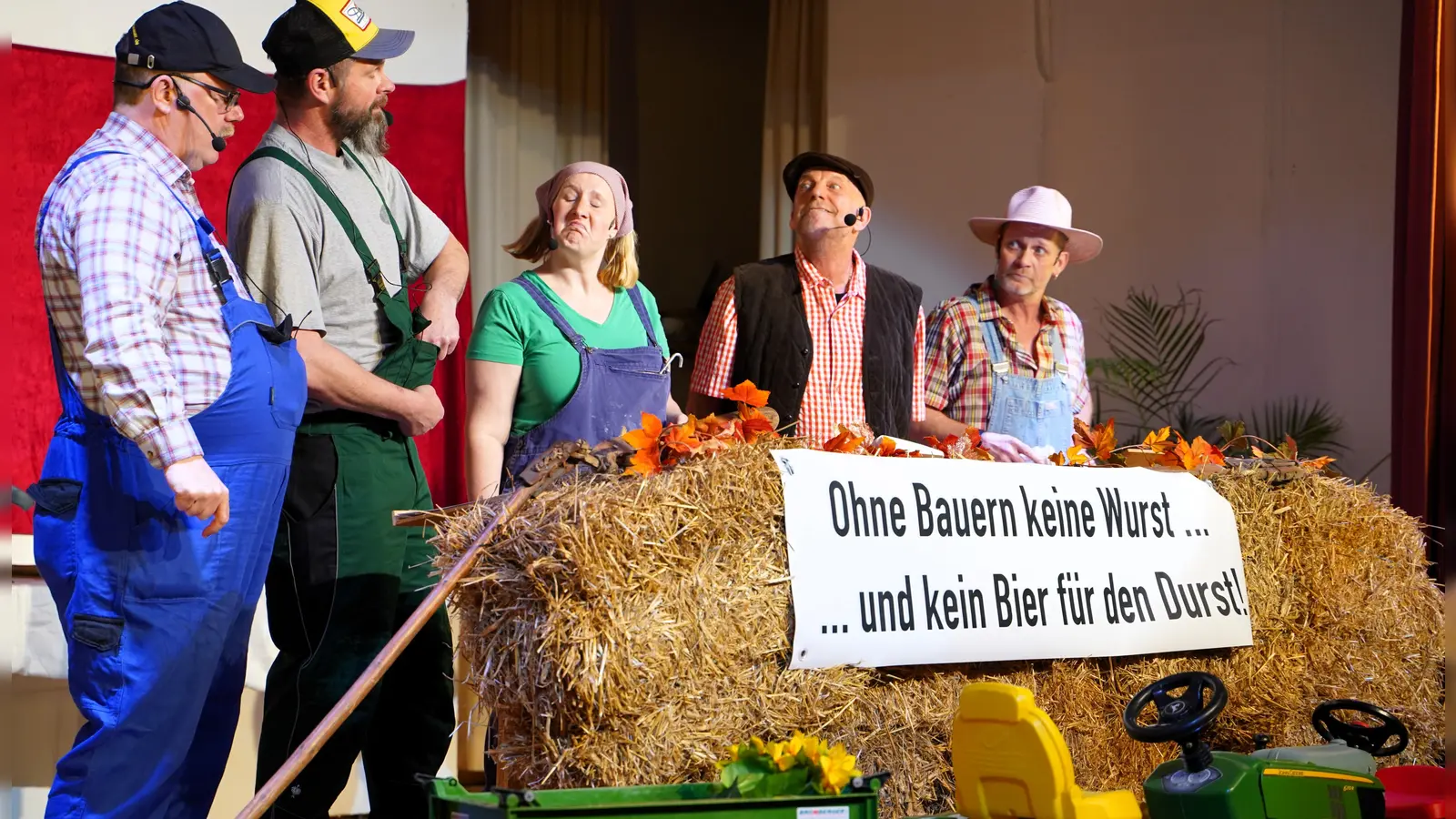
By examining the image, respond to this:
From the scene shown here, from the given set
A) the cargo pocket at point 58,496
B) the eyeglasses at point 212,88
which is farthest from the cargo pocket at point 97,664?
the eyeglasses at point 212,88

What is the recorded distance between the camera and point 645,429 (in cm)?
273

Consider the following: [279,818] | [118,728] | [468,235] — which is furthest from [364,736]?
[468,235]

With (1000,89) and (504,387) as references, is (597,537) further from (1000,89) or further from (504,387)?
(1000,89)

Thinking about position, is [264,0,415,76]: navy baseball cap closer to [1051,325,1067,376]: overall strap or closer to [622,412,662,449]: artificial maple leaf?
[622,412,662,449]: artificial maple leaf

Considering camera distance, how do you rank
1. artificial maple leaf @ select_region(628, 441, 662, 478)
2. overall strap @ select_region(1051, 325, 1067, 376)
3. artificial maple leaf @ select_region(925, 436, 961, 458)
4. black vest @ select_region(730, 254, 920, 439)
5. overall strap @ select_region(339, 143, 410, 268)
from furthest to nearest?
overall strap @ select_region(1051, 325, 1067, 376) → black vest @ select_region(730, 254, 920, 439) → artificial maple leaf @ select_region(925, 436, 961, 458) → overall strap @ select_region(339, 143, 410, 268) → artificial maple leaf @ select_region(628, 441, 662, 478)

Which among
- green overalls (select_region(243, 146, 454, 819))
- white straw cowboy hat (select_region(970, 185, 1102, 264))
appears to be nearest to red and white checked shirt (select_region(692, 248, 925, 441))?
white straw cowboy hat (select_region(970, 185, 1102, 264))

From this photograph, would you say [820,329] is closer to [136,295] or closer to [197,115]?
[197,115]

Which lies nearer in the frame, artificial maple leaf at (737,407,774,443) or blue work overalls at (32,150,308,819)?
blue work overalls at (32,150,308,819)

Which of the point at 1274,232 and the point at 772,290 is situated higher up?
the point at 1274,232

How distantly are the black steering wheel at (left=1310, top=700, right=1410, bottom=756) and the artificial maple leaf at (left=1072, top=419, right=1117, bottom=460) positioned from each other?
32.0 inches

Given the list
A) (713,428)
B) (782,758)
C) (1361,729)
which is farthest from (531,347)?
(1361,729)

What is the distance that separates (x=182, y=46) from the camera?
2.73 m

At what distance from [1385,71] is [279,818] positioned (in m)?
5.69

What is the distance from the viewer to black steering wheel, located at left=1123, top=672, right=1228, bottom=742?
2549 mm
